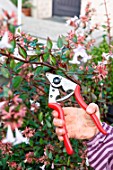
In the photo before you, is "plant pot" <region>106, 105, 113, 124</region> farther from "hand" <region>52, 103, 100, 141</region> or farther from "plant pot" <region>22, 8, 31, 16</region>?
"plant pot" <region>22, 8, 31, 16</region>

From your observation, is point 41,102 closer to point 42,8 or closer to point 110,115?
point 110,115

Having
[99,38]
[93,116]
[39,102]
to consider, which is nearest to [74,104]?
[39,102]

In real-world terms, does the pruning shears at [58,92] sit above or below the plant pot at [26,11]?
above

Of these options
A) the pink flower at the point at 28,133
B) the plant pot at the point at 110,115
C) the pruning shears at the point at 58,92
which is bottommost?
the plant pot at the point at 110,115

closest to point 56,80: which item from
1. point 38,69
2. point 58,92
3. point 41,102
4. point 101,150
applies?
point 58,92

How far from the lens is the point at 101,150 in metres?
1.62

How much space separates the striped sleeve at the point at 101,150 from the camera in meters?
1.61

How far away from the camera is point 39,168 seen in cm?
206

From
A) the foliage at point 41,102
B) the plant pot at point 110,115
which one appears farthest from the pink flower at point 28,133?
the plant pot at point 110,115

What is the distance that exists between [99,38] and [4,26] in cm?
228

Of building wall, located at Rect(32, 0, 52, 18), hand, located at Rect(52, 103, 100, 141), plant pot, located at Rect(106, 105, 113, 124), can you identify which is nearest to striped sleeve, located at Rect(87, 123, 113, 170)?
hand, located at Rect(52, 103, 100, 141)

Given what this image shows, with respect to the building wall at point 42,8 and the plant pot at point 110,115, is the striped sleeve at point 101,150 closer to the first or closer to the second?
the plant pot at point 110,115

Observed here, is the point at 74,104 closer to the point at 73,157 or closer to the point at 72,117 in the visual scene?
the point at 73,157

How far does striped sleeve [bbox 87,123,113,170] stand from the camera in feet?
5.29
